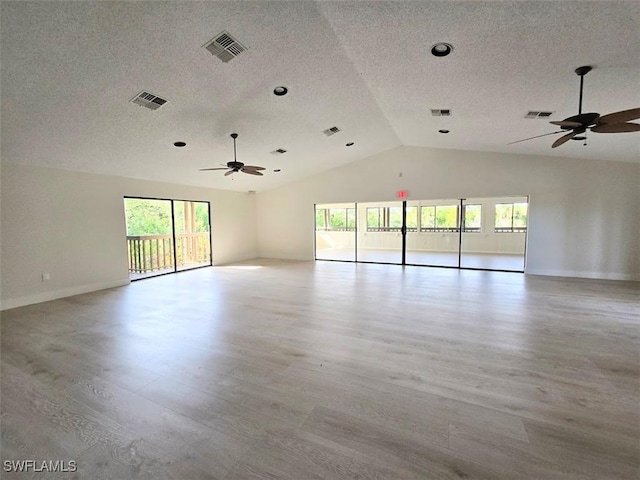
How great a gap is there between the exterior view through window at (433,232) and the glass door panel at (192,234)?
364 cm

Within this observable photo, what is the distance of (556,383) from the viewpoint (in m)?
2.34

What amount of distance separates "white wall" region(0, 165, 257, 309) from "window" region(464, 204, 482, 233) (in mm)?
10029

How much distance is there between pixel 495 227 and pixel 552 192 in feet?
13.5

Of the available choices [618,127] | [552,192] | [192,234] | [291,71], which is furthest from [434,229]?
[291,71]

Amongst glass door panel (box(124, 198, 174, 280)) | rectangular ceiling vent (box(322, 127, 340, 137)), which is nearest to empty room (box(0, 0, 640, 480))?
rectangular ceiling vent (box(322, 127, 340, 137))

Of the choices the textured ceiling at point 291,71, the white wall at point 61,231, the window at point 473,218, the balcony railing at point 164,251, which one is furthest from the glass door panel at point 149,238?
the window at point 473,218

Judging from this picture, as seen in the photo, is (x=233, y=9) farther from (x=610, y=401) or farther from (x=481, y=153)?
(x=481, y=153)

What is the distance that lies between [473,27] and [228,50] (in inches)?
97.7

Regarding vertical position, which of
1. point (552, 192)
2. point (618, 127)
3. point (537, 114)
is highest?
point (537, 114)

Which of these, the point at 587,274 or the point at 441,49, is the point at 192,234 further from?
the point at 587,274

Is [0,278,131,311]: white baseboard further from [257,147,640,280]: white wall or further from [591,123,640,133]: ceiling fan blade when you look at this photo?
[591,123,640,133]: ceiling fan blade

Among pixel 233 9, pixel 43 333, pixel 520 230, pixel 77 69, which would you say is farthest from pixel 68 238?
pixel 520 230
